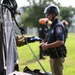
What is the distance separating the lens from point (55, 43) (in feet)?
17.1

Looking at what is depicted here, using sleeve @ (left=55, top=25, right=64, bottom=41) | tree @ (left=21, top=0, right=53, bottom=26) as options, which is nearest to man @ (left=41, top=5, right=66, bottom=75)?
sleeve @ (left=55, top=25, right=64, bottom=41)

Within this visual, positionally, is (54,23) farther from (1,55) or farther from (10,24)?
(1,55)

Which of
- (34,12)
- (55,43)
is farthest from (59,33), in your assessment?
(34,12)

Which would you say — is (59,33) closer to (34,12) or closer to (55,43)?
(55,43)

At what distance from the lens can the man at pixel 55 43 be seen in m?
5.24

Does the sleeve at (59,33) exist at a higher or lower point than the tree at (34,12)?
higher

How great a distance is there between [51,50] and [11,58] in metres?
1.32

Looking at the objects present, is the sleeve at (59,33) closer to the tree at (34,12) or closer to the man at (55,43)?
the man at (55,43)

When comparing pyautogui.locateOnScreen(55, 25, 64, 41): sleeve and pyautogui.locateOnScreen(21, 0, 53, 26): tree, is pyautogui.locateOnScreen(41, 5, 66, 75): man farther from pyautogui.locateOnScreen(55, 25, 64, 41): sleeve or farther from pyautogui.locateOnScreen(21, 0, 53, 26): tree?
pyautogui.locateOnScreen(21, 0, 53, 26): tree

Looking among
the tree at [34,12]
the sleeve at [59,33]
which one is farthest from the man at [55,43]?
the tree at [34,12]

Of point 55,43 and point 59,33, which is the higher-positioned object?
point 59,33

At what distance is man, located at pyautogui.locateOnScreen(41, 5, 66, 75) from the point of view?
5.24 metres

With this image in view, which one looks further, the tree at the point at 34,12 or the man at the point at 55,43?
the tree at the point at 34,12

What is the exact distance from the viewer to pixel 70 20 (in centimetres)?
7744
